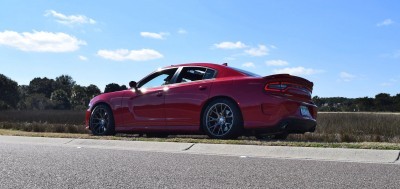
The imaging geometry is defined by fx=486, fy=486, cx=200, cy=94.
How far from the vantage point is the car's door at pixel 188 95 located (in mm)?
8617

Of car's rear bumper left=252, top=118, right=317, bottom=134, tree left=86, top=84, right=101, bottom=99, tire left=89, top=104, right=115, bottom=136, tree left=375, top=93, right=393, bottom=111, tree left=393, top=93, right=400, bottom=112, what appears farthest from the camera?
tree left=86, top=84, right=101, bottom=99

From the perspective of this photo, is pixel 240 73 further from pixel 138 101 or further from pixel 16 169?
pixel 16 169

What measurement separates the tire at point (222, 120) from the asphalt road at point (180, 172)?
59.8 inches

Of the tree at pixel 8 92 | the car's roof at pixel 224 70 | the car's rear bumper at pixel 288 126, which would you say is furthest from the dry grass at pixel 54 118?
the tree at pixel 8 92

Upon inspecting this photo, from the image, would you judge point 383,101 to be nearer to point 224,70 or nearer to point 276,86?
point 224,70

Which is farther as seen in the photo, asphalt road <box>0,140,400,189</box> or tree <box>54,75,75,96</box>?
tree <box>54,75,75,96</box>

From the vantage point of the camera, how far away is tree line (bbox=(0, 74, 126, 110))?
319 ft

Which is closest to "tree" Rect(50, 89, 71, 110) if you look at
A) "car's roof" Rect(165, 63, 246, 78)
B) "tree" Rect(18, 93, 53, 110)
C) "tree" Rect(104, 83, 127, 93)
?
"tree" Rect(18, 93, 53, 110)

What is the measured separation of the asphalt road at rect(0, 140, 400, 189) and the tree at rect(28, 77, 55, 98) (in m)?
130

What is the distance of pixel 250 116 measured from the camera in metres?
8.05

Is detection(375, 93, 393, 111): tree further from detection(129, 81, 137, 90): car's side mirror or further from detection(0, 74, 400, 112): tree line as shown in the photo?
detection(129, 81, 137, 90): car's side mirror

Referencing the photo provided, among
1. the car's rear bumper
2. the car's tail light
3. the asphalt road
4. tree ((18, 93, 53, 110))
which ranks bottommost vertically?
the asphalt road

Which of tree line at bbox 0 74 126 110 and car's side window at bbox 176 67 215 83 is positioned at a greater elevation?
tree line at bbox 0 74 126 110

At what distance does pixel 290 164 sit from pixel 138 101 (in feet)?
14.6
